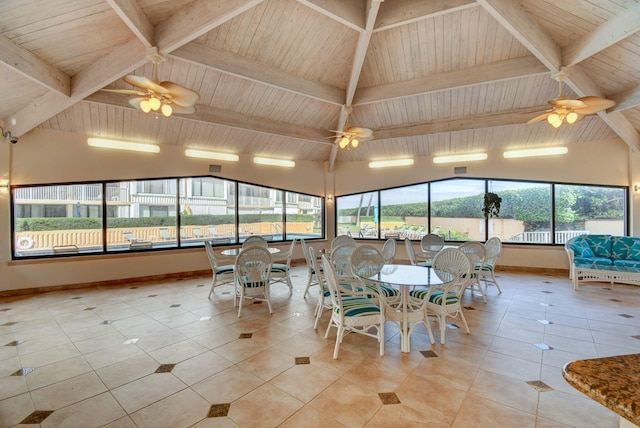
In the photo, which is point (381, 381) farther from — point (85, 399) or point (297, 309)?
point (85, 399)

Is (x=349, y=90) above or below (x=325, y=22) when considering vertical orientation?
below

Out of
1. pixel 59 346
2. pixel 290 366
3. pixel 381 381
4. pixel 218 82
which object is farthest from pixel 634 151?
pixel 59 346

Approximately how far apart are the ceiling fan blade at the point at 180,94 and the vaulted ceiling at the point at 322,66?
732 millimetres

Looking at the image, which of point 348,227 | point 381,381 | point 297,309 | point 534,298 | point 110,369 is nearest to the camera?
point 381,381

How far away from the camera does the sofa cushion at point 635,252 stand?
222 inches

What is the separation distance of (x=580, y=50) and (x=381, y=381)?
4.98 metres

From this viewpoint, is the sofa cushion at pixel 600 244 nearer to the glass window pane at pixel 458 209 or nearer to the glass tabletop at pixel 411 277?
the glass window pane at pixel 458 209

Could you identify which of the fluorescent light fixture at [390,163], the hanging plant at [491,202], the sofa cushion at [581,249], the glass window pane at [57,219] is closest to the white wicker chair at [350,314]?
the hanging plant at [491,202]

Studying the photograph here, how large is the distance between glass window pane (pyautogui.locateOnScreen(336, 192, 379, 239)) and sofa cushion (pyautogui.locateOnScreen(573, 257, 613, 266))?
186 inches

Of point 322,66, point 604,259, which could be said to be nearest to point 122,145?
point 322,66

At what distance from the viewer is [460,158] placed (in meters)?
7.55

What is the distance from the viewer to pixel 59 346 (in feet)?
10.6

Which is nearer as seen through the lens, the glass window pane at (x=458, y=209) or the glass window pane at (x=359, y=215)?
the glass window pane at (x=458, y=209)

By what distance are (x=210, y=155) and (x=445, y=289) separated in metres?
6.02
